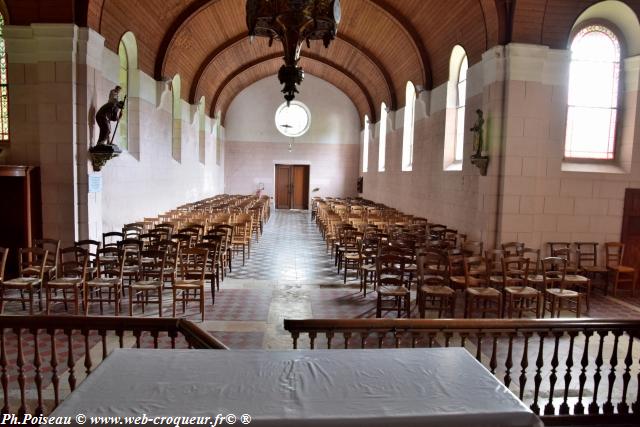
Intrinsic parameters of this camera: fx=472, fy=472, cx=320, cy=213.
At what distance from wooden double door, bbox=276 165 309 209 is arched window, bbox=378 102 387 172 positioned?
6215 millimetres

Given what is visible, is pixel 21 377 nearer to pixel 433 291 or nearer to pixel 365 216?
pixel 433 291

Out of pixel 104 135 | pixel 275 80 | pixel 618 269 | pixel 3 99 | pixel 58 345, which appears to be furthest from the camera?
pixel 275 80

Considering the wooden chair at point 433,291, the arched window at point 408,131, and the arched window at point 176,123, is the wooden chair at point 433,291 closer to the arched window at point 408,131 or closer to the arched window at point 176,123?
the arched window at point 408,131

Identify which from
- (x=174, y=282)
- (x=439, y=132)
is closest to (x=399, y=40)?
(x=439, y=132)

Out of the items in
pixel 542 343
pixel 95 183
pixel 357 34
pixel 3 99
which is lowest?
pixel 542 343

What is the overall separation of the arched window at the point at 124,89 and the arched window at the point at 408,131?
29.9 feet

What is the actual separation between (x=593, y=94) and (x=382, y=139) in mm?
11821

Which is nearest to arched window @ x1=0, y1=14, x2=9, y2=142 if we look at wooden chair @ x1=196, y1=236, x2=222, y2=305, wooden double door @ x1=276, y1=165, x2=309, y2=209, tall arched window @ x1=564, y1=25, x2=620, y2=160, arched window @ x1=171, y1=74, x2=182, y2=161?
wooden chair @ x1=196, y1=236, x2=222, y2=305

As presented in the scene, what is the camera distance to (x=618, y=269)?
8.70m

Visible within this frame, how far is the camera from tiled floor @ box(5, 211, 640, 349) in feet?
20.4

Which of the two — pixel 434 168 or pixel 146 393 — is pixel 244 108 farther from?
pixel 146 393

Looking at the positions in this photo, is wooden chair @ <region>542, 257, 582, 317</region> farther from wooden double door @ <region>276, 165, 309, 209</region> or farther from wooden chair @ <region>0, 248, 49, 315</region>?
wooden double door @ <region>276, 165, 309, 209</region>

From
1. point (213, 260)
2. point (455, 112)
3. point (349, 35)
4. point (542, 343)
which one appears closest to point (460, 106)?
point (455, 112)

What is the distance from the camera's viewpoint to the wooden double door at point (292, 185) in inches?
1046
